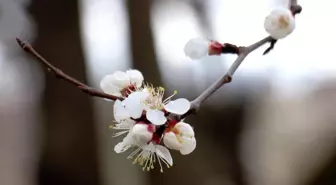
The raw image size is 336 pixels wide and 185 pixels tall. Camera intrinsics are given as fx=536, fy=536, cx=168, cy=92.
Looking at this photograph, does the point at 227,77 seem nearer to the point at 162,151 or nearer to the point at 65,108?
the point at 162,151

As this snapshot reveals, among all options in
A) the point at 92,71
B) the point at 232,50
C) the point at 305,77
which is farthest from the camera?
the point at 305,77

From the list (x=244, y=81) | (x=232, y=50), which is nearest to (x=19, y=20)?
(x=244, y=81)

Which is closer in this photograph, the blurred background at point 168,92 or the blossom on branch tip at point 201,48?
the blossom on branch tip at point 201,48

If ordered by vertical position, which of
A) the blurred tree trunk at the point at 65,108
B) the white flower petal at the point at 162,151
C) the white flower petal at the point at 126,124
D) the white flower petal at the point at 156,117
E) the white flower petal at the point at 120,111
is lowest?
the white flower petal at the point at 162,151

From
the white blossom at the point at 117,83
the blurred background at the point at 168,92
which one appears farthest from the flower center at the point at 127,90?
the blurred background at the point at 168,92

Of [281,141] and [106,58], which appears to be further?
[281,141]

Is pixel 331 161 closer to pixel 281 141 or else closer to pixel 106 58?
pixel 281 141

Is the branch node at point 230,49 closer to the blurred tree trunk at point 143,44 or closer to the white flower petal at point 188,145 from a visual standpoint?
the white flower petal at point 188,145
